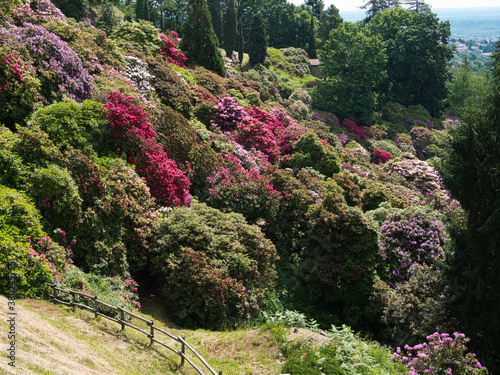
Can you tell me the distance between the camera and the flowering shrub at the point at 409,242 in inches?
513

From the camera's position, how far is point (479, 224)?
Answer: 1010 centimetres

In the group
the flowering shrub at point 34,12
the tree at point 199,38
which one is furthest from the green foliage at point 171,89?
the tree at point 199,38

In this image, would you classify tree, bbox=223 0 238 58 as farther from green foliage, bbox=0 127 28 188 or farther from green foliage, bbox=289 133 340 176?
green foliage, bbox=0 127 28 188

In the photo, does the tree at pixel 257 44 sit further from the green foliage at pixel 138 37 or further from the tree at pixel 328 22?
the green foliage at pixel 138 37

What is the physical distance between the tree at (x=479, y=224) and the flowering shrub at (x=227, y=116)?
11.8 m

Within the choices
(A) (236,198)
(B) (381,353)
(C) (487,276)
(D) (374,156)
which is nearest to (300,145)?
(A) (236,198)

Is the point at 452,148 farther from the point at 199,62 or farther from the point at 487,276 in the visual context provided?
the point at 199,62

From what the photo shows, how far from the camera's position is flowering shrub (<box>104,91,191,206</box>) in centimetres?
1230

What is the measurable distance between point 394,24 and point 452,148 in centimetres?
5080

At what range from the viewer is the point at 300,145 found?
2042 centimetres

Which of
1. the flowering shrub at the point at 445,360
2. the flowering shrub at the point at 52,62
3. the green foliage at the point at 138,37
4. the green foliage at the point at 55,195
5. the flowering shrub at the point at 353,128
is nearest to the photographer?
the flowering shrub at the point at 445,360

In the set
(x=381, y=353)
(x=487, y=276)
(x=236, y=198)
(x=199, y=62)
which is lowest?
(x=381, y=353)

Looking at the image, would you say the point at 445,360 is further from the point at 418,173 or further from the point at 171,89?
the point at 418,173

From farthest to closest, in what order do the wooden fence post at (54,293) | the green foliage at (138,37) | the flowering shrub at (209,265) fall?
the green foliage at (138,37), the flowering shrub at (209,265), the wooden fence post at (54,293)
